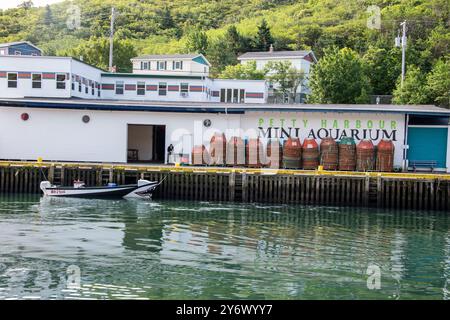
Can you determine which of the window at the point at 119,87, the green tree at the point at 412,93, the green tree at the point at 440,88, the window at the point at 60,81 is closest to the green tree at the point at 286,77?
the green tree at the point at 412,93

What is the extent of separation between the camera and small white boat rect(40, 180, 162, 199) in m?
38.6

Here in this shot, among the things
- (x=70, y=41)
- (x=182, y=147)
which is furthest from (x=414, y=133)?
(x=70, y=41)

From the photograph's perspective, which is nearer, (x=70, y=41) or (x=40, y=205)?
(x=40, y=205)

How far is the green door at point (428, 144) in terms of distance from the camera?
44.0 meters

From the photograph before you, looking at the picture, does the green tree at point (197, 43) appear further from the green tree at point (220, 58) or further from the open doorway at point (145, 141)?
the open doorway at point (145, 141)

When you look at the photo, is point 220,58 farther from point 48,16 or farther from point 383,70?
point 48,16

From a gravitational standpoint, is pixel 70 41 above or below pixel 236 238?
above

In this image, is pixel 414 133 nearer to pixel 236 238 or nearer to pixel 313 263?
pixel 236 238

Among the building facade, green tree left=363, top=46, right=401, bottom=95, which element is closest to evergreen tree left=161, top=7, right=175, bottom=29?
green tree left=363, top=46, right=401, bottom=95

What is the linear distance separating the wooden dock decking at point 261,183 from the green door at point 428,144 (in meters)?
5.65

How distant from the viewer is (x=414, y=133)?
1758 inches

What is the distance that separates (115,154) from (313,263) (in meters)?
25.3

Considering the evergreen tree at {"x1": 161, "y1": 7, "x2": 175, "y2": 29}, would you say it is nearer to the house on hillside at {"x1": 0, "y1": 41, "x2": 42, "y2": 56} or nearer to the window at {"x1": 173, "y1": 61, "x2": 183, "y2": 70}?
the window at {"x1": 173, "y1": 61, "x2": 183, "y2": 70}

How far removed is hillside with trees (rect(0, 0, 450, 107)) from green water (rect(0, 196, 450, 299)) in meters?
33.4
